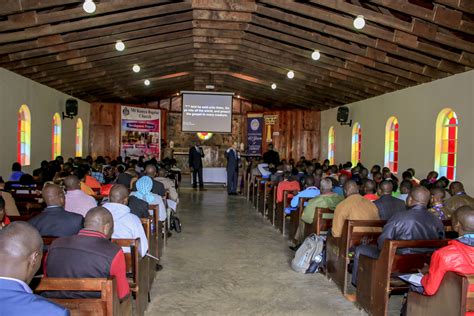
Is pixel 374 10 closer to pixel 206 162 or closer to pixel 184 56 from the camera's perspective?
pixel 184 56

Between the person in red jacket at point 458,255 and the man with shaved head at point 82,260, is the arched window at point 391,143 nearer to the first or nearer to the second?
the person in red jacket at point 458,255

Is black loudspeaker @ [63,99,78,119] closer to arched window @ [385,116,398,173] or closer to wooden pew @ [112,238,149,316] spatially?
arched window @ [385,116,398,173]

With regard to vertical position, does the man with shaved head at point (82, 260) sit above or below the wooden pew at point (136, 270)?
above

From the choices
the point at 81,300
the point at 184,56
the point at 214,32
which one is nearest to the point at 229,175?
the point at 184,56

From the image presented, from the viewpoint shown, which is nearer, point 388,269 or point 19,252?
point 19,252

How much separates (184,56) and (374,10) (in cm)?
601

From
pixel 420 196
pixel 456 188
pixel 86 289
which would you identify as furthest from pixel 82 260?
pixel 456 188

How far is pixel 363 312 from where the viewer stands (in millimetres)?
4051

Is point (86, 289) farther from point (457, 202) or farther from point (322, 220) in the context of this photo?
A: point (457, 202)

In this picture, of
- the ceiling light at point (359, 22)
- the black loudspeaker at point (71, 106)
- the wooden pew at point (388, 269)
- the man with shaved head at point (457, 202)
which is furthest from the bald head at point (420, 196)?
the black loudspeaker at point (71, 106)

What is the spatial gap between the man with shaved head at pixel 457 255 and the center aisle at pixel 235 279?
128 centimetres

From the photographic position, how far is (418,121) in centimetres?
960

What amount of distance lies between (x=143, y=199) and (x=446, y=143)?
6.09m

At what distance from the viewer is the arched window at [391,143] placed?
11.2 m
